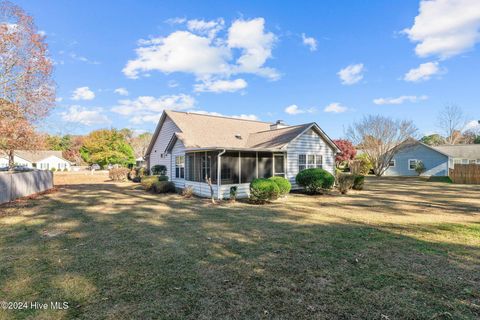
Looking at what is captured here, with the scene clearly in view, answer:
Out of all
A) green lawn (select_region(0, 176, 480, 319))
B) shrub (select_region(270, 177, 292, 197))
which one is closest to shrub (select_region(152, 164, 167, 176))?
shrub (select_region(270, 177, 292, 197))

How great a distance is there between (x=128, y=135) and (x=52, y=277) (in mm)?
68136

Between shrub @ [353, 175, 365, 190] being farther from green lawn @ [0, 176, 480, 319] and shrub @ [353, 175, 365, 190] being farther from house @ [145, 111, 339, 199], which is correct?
green lawn @ [0, 176, 480, 319]

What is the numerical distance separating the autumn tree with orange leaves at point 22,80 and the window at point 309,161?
15670 millimetres

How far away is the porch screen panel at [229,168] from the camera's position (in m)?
13.6

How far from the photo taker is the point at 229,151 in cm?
1362

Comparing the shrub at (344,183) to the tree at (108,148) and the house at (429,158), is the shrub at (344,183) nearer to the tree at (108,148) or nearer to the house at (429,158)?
the house at (429,158)

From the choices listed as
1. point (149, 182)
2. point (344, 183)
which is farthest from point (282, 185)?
point (149, 182)

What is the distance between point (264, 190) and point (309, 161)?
681 centimetres

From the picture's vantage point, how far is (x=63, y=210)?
10461mm

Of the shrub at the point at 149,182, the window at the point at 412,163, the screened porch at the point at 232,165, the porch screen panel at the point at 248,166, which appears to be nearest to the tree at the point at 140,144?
the shrub at the point at 149,182

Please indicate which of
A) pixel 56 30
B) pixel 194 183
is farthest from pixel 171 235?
pixel 56 30

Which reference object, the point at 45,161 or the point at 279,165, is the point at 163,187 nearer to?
the point at 279,165

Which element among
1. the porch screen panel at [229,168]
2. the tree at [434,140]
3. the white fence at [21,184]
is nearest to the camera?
the white fence at [21,184]

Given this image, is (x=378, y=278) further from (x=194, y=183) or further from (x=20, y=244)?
(x=194, y=183)
